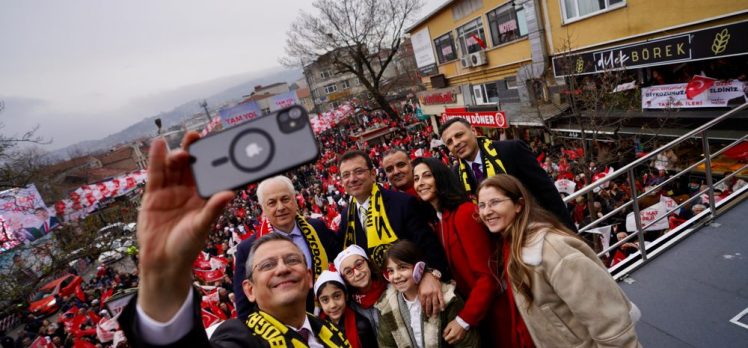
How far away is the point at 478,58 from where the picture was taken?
20297 millimetres

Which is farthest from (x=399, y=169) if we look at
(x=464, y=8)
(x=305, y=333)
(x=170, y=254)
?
(x=464, y=8)

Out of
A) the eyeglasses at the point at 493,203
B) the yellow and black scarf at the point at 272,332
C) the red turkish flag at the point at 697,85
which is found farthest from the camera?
the red turkish flag at the point at 697,85

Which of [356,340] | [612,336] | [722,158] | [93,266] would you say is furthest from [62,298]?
[722,158]

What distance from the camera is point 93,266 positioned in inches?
1089

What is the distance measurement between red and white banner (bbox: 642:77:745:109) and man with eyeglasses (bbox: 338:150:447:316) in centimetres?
1019

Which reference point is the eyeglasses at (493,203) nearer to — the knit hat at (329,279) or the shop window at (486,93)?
the knit hat at (329,279)

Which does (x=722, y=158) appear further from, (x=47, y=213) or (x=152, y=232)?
(x=47, y=213)

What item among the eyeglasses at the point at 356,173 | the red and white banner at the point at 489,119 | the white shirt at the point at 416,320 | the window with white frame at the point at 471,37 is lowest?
the red and white banner at the point at 489,119

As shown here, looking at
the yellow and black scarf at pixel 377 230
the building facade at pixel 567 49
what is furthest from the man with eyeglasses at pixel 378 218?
the building facade at pixel 567 49

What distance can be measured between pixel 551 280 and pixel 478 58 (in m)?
20.1

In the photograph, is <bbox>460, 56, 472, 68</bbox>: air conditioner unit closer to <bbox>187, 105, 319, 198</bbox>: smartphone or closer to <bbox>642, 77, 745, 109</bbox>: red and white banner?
<bbox>642, 77, 745, 109</bbox>: red and white banner

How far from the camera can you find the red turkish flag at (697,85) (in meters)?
9.77

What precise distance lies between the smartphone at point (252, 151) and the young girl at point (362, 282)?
1671 millimetres

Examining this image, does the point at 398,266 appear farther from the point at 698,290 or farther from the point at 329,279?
the point at 698,290
